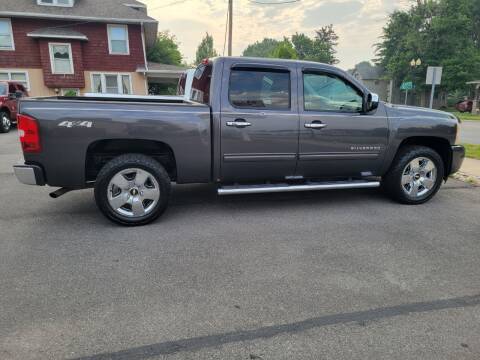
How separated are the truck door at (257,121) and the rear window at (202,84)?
0.28 metres

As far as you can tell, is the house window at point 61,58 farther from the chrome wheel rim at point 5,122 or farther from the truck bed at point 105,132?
the truck bed at point 105,132

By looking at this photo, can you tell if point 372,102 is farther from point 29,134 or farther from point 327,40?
point 327,40

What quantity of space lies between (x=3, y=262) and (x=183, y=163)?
2047 millimetres

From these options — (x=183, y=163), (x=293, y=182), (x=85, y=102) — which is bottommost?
(x=293, y=182)

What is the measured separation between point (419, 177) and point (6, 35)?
78.9 feet

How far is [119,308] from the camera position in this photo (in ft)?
8.84

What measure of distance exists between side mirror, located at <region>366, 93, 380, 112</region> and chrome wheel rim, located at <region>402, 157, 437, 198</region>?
105 centimetres

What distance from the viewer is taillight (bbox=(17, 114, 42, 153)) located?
379cm

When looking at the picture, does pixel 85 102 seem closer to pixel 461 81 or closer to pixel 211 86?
pixel 211 86

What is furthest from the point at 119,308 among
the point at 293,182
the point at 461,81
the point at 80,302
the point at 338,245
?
the point at 461,81

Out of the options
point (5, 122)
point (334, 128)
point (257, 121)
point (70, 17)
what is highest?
point (70, 17)

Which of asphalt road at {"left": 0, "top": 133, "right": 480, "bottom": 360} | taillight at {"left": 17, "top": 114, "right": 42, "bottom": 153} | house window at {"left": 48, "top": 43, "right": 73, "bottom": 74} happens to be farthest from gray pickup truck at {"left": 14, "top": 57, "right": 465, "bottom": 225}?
house window at {"left": 48, "top": 43, "right": 73, "bottom": 74}

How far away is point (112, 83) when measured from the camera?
75.5ft

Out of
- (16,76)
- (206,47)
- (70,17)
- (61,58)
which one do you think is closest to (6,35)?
(16,76)
